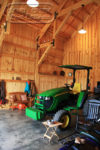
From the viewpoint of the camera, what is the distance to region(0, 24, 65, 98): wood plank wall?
7.09 m

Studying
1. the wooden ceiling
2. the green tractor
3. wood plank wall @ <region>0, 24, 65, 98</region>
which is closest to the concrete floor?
the green tractor

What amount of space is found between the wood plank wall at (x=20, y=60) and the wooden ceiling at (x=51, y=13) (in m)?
0.60

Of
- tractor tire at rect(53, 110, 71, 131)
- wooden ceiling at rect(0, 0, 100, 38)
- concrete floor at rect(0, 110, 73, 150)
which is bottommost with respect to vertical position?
concrete floor at rect(0, 110, 73, 150)

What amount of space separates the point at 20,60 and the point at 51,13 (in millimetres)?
3267

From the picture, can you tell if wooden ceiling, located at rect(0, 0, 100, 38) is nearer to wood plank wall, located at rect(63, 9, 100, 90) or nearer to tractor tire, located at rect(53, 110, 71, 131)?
wood plank wall, located at rect(63, 9, 100, 90)

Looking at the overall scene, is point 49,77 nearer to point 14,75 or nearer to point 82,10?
point 14,75

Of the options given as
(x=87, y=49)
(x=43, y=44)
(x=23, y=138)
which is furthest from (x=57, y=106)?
(x=87, y=49)

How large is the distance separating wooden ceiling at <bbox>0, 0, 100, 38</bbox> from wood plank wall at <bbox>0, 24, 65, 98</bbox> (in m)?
0.60

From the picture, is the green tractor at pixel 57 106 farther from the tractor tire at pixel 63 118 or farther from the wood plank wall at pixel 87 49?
the wood plank wall at pixel 87 49

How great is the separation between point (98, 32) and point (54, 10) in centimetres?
331

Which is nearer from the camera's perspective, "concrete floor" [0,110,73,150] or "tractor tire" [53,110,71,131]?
"concrete floor" [0,110,73,150]

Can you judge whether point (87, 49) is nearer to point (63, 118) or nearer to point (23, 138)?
point (63, 118)

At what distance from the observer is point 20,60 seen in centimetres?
768

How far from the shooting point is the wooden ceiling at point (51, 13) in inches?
242
